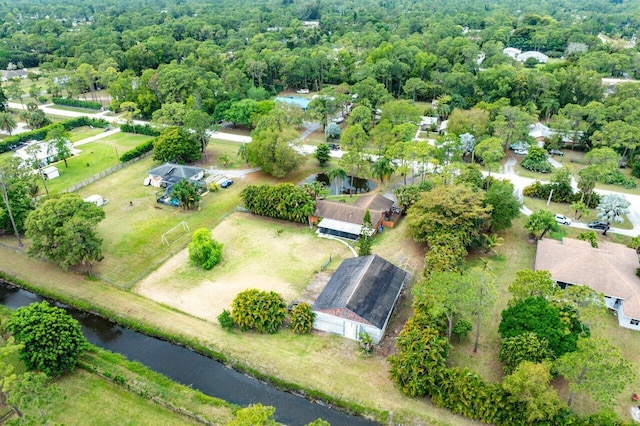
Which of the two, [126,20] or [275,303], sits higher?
[126,20]

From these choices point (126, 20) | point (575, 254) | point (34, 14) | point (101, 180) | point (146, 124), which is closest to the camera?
→ point (575, 254)

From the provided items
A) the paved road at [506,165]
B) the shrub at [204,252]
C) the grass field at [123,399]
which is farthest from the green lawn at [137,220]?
the paved road at [506,165]

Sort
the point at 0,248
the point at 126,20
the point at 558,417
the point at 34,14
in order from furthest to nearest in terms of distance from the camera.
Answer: the point at 34,14, the point at 126,20, the point at 0,248, the point at 558,417

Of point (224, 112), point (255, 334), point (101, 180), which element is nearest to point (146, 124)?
point (224, 112)

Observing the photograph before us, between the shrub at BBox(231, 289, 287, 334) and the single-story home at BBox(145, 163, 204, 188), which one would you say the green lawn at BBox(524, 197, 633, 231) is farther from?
the single-story home at BBox(145, 163, 204, 188)

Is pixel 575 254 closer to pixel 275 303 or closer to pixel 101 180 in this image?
pixel 275 303

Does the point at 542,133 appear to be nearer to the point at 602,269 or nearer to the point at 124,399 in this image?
the point at 602,269

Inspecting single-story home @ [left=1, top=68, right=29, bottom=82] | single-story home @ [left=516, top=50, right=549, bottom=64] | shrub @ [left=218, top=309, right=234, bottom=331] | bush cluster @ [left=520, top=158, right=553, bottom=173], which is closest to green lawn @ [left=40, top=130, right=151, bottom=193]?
shrub @ [left=218, top=309, right=234, bottom=331]
